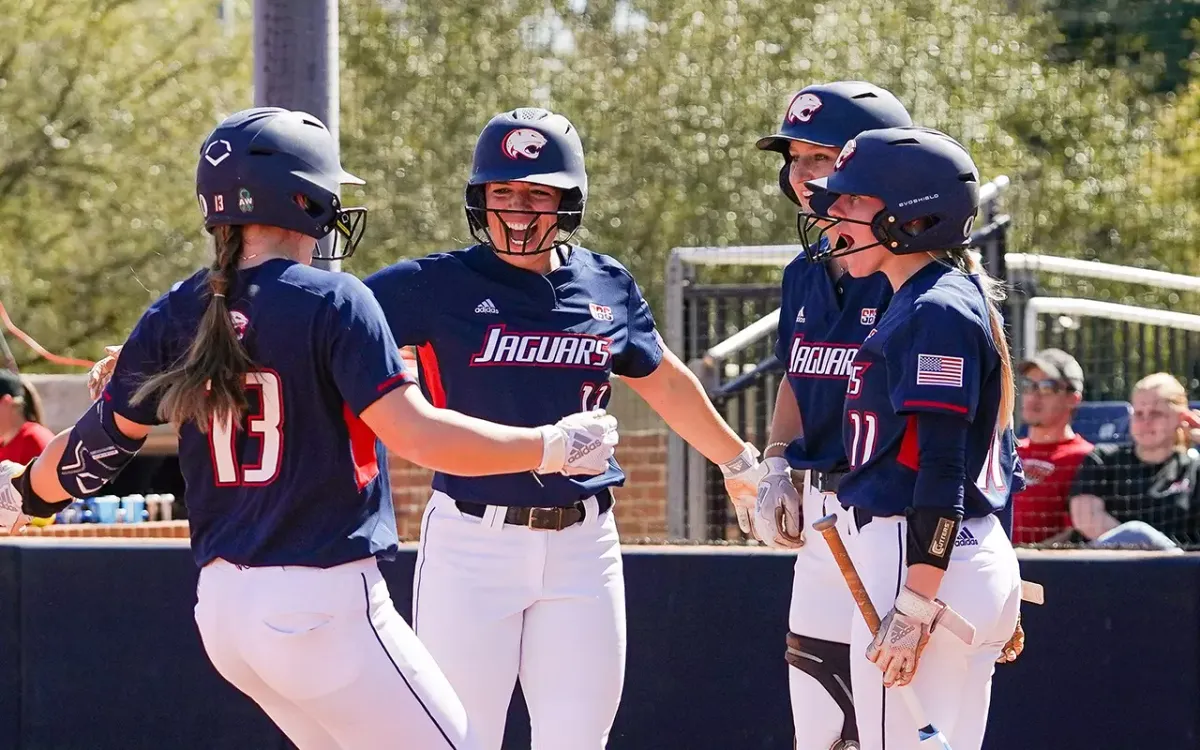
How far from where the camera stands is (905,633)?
3.47 meters

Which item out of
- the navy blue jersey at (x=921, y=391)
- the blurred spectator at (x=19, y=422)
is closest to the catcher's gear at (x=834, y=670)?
the navy blue jersey at (x=921, y=391)

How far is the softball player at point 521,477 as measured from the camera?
13.9 feet

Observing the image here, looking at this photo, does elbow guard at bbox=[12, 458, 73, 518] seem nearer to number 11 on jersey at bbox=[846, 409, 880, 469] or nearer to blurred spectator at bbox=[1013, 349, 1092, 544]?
number 11 on jersey at bbox=[846, 409, 880, 469]

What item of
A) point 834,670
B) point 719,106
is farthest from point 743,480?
point 719,106

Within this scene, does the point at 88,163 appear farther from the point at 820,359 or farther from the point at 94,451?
the point at 94,451

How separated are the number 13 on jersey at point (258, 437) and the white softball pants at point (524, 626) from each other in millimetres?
968

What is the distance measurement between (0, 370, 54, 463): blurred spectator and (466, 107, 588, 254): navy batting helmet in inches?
175

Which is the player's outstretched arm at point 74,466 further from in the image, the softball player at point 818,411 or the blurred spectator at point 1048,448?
the blurred spectator at point 1048,448

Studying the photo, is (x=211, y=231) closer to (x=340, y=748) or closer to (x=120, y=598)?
(x=340, y=748)

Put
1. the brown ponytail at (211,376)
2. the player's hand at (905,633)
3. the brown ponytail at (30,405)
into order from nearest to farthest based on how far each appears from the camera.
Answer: the brown ponytail at (211,376) → the player's hand at (905,633) → the brown ponytail at (30,405)

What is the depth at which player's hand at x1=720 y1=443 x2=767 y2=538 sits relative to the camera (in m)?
4.78

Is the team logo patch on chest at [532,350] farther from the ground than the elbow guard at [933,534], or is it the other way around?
the team logo patch on chest at [532,350]

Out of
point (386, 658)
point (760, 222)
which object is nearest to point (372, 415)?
point (386, 658)

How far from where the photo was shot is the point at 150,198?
1794cm
